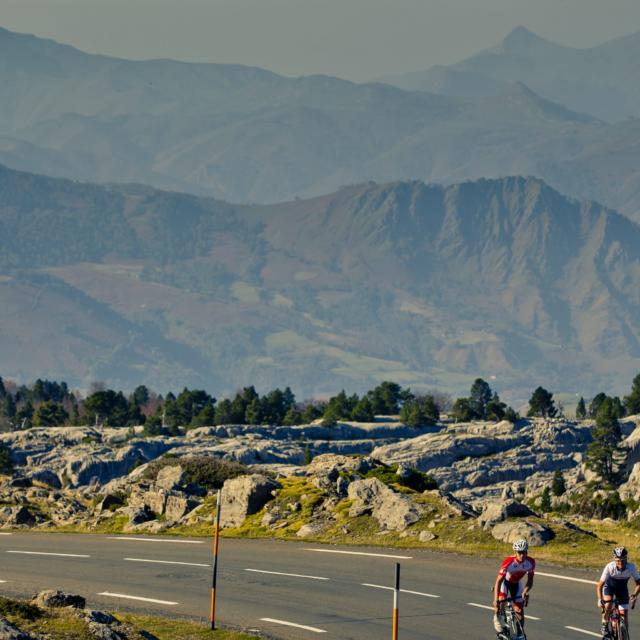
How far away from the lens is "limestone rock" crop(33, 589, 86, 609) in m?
38.8

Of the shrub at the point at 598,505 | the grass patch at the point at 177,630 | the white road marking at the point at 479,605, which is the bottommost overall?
the grass patch at the point at 177,630

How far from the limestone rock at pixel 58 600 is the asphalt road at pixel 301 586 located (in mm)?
3379

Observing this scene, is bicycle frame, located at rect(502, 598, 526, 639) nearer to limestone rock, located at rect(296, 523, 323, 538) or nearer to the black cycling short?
the black cycling short

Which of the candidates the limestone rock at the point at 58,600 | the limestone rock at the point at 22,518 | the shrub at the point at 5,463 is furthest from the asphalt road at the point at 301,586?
the shrub at the point at 5,463

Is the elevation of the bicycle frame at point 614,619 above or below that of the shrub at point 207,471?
below

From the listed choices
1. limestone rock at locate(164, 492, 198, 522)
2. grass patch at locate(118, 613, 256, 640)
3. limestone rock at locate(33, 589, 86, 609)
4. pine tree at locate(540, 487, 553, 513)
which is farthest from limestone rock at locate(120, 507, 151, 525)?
pine tree at locate(540, 487, 553, 513)

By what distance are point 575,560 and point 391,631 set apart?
11.6 m

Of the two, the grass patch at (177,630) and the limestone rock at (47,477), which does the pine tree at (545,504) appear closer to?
the limestone rock at (47,477)

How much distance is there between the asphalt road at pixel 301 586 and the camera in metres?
39.5

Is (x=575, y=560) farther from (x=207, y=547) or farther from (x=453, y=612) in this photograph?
(x=207, y=547)

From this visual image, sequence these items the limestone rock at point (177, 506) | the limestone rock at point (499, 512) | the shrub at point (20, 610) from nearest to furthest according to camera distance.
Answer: the shrub at point (20, 610)
the limestone rock at point (499, 512)
the limestone rock at point (177, 506)

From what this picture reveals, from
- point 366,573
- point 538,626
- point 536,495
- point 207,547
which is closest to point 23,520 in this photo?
point 207,547

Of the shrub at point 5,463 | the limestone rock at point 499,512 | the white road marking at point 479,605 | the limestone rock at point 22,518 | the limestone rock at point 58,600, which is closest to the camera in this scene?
the limestone rock at point 58,600

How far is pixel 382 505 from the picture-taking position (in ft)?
190
